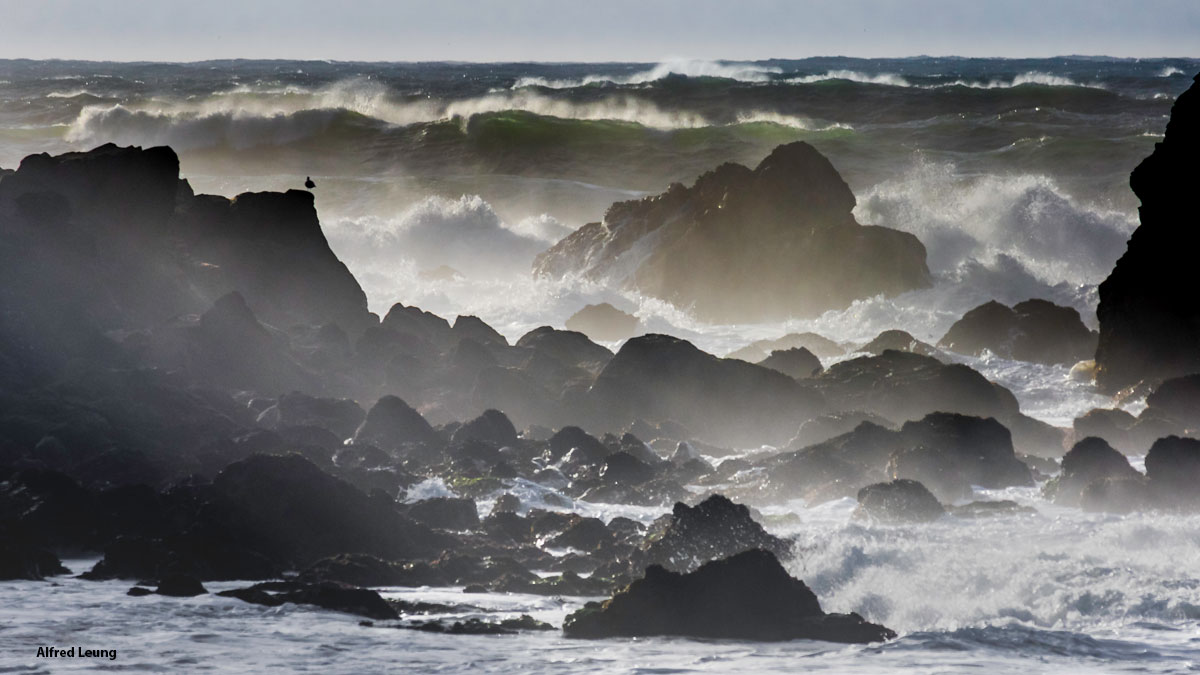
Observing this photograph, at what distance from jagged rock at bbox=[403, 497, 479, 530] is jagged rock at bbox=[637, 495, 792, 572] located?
2504 mm

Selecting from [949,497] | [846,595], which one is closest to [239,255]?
[949,497]

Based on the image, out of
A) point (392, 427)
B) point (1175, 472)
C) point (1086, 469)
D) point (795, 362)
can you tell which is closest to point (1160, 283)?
point (795, 362)

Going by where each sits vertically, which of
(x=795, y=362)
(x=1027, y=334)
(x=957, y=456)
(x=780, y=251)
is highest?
(x=780, y=251)

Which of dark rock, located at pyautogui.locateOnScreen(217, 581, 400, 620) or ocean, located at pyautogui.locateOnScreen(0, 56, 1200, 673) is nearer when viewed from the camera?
ocean, located at pyautogui.locateOnScreen(0, 56, 1200, 673)

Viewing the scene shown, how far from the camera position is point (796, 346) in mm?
25281

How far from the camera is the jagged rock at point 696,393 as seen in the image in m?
19.2

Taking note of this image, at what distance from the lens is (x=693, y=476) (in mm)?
16562

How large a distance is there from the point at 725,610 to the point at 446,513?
4.22 metres

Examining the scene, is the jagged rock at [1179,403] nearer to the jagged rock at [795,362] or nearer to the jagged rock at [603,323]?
the jagged rock at [795,362]

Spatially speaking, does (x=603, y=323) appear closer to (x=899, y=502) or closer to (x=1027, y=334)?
(x=1027, y=334)

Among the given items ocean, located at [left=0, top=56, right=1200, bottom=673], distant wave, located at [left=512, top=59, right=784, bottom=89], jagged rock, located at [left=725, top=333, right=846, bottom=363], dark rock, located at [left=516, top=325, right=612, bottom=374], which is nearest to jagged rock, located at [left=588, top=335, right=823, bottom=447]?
ocean, located at [left=0, top=56, right=1200, bottom=673]

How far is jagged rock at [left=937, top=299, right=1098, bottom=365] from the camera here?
79.9ft

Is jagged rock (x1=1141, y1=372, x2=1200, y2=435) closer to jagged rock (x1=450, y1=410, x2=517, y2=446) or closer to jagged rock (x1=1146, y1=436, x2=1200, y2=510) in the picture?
jagged rock (x1=1146, y1=436, x2=1200, y2=510)

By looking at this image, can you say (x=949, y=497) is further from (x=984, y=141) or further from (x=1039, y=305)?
(x=984, y=141)
